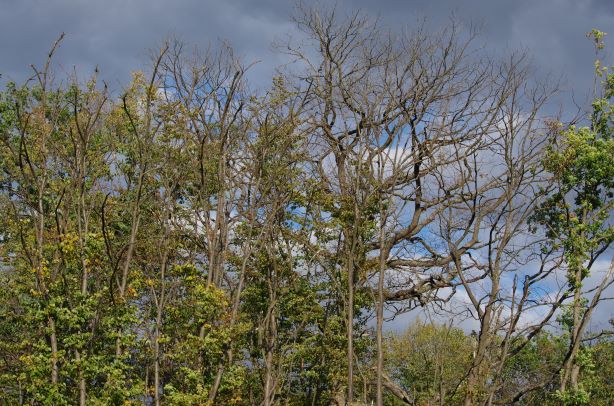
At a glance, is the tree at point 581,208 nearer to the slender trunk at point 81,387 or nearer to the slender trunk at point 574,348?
the slender trunk at point 574,348

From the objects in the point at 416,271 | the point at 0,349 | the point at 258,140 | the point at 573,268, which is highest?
the point at 258,140

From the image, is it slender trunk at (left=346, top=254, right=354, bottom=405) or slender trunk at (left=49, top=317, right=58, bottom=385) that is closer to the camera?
slender trunk at (left=49, top=317, right=58, bottom=385)

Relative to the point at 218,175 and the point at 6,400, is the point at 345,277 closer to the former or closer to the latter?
the point at 218,175

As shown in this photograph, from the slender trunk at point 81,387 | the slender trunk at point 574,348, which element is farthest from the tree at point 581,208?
the slender trunk at point 81,387

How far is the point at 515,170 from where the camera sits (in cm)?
1962

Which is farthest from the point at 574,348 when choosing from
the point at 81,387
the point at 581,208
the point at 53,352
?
the point at 53,352

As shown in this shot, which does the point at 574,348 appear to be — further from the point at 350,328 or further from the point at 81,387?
the point at 81,387

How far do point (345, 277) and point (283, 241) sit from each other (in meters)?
2.40

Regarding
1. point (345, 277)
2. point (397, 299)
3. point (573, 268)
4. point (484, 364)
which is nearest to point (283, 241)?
point (345, 277)

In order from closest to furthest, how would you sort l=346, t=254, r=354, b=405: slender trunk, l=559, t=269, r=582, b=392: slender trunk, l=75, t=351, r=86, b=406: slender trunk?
l=75, t=351, r=86, b=406: slender trunk → l=559, t=269, r=582, b=392: slender trunk → l=346, t=254, r=354, b=405: slender trunk

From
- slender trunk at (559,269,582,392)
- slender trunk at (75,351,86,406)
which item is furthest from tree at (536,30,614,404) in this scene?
slender trunk at (75,351,86,406)

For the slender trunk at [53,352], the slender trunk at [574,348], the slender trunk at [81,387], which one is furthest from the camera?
the slender trunk at [574,348]

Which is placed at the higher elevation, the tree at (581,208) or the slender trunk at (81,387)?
the tree at (581,208)

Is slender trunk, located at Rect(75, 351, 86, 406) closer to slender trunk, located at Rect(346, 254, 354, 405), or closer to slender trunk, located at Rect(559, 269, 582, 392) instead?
slender trunk, located at Rect(346, 254, 354, 405)
